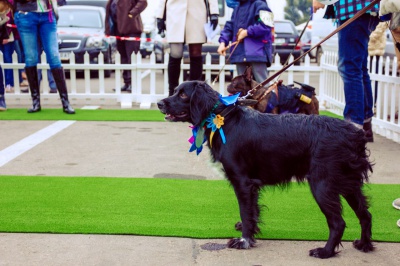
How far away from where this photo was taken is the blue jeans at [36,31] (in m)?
8.85

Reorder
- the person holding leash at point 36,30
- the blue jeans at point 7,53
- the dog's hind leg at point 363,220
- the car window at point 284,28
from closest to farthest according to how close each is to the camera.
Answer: the dog's hind leg at point 363,220 < the person holding leash at point 36,30 < the blue jeans at point 7,53 < the car window at point 284,28

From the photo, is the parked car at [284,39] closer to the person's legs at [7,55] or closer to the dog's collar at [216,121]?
the person's legs at [7,55]

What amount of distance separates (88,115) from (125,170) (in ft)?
12.0

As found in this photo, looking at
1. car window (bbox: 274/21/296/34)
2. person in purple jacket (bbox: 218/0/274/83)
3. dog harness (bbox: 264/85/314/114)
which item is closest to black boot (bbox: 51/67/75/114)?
person in purple jacket (bbox: 218/0/274/83)

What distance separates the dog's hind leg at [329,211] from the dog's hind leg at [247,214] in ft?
1.22

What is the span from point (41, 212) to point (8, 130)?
3788 mm

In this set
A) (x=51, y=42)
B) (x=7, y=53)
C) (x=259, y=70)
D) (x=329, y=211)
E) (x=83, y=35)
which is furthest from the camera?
(x=83, y=35)

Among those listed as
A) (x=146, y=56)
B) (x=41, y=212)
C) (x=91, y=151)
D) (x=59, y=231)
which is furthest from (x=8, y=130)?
(x=146, y=56)

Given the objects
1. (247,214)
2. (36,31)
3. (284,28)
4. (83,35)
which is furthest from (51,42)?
(284,28)

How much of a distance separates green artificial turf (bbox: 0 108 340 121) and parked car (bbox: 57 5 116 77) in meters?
4.93

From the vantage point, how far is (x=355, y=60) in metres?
6.31

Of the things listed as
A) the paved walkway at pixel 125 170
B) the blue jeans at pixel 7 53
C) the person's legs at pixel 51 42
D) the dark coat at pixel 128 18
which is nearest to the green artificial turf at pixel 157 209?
the paved walkway at pixel 125 170

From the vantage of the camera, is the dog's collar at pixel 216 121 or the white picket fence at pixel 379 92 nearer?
the dog's collar at pixel 216 121

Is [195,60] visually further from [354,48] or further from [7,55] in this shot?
[7,55]
